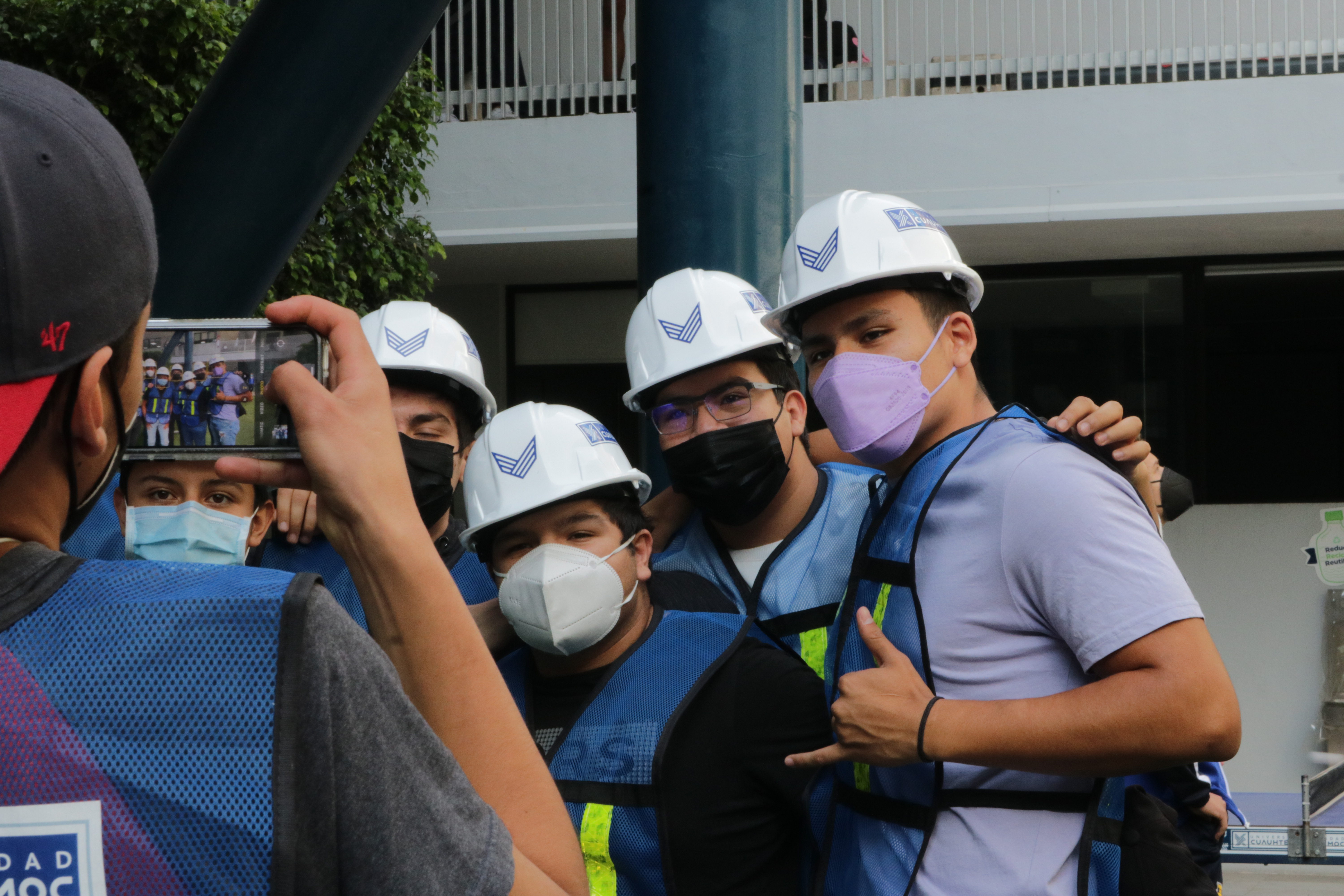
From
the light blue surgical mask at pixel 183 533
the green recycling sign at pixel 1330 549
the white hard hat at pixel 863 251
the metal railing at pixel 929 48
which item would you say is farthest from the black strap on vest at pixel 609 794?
the green recycling sign at pixel 1330 549

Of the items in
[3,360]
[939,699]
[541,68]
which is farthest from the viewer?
[541,68]

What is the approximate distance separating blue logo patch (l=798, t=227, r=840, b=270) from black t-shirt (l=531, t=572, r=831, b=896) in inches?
31.2

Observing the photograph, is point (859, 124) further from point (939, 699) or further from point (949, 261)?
point (939, 699)

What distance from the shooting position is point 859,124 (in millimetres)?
9227

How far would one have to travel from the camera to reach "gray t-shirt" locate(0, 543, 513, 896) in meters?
0.83

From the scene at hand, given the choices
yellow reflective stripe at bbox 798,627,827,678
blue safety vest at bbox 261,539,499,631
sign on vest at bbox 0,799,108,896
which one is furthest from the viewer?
blue safety vest at bbox 261,539,499,631

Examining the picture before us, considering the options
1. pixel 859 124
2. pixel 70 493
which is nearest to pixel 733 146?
pixel 70 493

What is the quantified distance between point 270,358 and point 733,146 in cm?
233

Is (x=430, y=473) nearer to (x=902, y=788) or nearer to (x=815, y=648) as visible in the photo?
(x=815, y=648)

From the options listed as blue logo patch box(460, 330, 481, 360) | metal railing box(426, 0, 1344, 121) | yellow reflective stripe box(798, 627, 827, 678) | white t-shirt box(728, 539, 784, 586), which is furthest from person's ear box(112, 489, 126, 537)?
metal railing box(426, 0, 1344, 121)

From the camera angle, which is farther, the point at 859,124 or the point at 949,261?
the point at 859,124

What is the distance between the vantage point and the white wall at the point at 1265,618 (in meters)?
9.04

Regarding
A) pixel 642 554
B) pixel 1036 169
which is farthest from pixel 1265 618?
pixel 642 554

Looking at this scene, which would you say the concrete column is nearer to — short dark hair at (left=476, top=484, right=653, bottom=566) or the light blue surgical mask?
short dark hair at (left=476, top=484, right=653, bottom=566)
